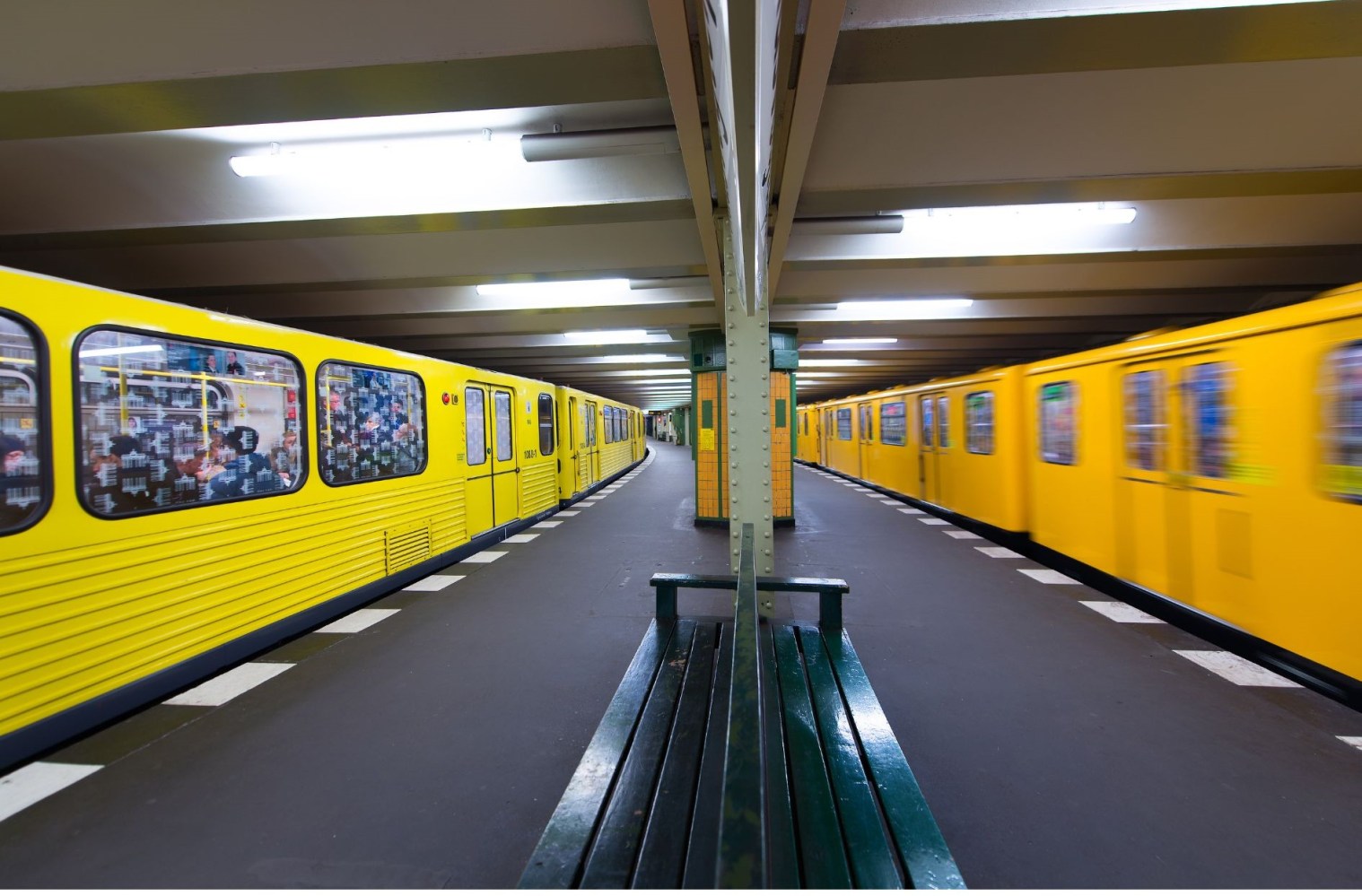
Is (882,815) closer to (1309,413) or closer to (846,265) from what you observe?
(1309,413)

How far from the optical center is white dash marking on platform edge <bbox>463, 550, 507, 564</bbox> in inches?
241

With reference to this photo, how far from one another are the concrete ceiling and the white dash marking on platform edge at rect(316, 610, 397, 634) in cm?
292

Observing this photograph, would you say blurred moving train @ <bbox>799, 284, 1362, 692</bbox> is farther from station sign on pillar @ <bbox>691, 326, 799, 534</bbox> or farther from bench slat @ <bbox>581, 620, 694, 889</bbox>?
bench slat @ <bbox>581, 620, 694, 889</bbox>

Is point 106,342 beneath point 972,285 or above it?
beneath

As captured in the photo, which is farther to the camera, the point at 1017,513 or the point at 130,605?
the point at 1017,513

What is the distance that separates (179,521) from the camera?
3.10 meters

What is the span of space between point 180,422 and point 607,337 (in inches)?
245

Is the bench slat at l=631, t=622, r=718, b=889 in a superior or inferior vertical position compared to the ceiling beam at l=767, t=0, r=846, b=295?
inferior

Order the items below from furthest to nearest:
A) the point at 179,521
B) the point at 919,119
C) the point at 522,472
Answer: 1. the point at 522,472
2. the point at 179,521
3. the point at 919,119

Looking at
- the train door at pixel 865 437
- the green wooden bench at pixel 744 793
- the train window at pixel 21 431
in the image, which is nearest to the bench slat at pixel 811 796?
the green wooden bench at pixel 744 793

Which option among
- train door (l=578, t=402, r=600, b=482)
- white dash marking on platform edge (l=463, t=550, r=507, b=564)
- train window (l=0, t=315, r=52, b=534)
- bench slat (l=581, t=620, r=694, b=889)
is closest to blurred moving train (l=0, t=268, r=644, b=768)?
train window (l=0, t=315, r=52, b=534)

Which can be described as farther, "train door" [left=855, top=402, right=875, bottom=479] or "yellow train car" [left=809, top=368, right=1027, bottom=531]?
"train door" [left=855, top=402, right=875, bottom=479]

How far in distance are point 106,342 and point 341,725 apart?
2334mm

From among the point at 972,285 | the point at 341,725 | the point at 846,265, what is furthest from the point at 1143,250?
the point at 341,725
